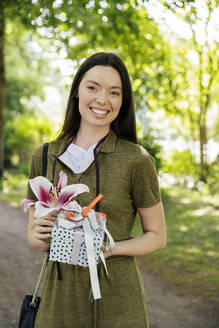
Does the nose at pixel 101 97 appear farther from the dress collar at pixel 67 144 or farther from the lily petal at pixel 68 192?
the lily petal at pixel 68 192

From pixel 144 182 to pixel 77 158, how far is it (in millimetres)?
353

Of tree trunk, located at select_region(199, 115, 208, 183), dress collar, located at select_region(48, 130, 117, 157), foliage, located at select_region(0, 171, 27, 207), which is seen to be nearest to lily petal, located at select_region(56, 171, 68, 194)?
dress collar, located at select_region(48, 130, 117, 157)

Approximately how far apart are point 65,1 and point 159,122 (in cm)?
559

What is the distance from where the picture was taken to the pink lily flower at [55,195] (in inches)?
62.5

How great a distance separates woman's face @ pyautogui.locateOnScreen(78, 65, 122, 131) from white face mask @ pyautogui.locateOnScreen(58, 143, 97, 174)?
14 cm

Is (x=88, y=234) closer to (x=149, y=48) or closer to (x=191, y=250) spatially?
(x=149, y=48)

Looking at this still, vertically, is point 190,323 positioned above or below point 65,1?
below

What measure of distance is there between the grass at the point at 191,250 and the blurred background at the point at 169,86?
1 centimetres

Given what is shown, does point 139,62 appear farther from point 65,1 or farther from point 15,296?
point 15,296

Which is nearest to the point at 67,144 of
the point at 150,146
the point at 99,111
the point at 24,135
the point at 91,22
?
the point at 99,111

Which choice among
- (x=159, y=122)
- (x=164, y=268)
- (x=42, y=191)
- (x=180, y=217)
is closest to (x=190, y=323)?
(x=164, y=268)

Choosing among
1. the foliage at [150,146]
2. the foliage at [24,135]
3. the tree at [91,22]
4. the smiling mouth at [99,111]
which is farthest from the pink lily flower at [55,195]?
the foliage at [24,135]

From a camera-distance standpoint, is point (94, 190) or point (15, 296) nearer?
point (94, 190)

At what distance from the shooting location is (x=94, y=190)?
188 centimetres
